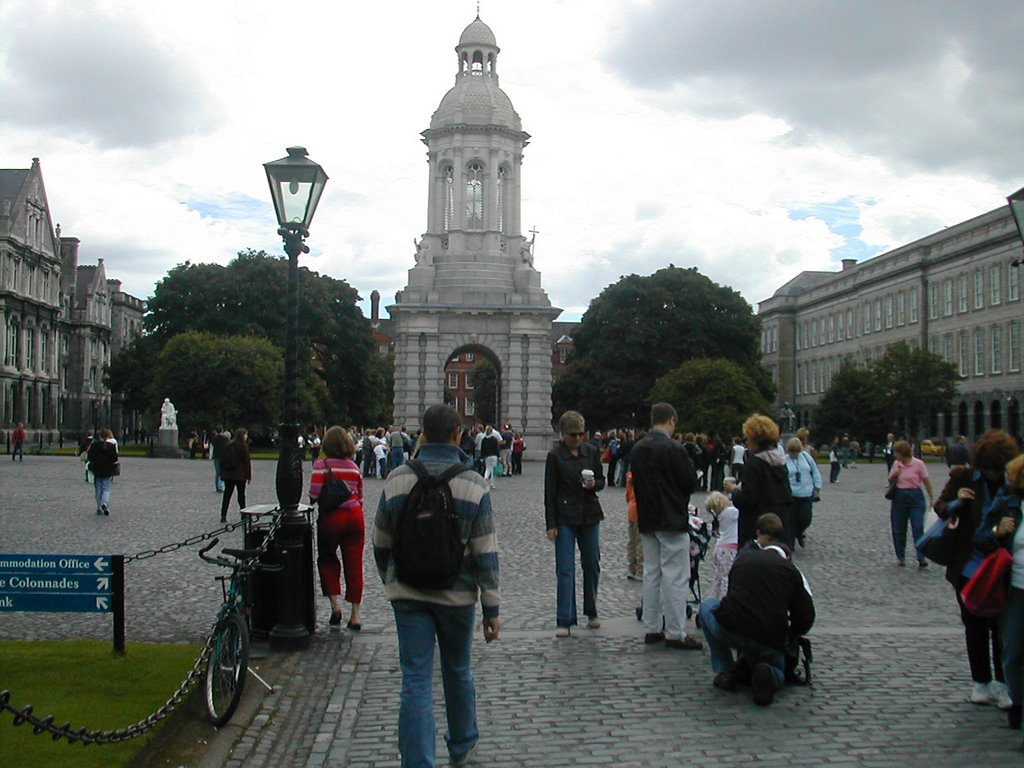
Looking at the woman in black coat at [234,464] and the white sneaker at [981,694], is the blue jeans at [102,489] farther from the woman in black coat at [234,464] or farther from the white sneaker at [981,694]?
the white sneaker at [981,694]

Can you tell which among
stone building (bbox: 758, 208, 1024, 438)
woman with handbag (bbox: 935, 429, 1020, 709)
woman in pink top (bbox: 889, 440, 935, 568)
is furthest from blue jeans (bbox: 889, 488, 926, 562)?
stone building (bbox: 758, 208, 1024, 438)

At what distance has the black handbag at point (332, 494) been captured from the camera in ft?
33.8

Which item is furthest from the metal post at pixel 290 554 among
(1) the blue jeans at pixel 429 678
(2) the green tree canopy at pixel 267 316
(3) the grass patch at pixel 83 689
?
(2) the green tree canopy at pixel 267 316

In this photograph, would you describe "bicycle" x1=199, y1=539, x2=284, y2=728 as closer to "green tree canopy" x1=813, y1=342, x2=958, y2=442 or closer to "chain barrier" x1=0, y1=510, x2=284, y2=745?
"chain barrier" x1=0, y1=510, x2=284, y2=745

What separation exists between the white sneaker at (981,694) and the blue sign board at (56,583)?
19.8 feet

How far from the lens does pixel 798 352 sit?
368ft

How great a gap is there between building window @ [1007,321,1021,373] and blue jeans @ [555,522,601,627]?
67.8 metres

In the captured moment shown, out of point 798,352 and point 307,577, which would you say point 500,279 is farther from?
point 798,352

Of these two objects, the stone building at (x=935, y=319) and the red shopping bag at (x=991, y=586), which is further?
the stone building at (x=935, y=319)

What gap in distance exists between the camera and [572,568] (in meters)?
10.1

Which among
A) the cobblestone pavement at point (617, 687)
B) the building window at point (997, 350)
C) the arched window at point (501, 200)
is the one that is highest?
the arched window at point (501, 200)

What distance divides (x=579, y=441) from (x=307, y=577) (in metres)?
2.77

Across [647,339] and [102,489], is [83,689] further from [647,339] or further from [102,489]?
[647,339]

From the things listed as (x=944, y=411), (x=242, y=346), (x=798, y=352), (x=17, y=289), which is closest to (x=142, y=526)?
(x=242, y=346)
